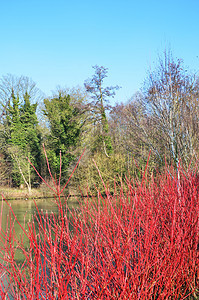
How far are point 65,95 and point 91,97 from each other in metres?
2.65

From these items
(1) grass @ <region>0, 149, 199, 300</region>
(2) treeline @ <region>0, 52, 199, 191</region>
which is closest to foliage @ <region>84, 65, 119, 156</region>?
(2) treeline @ <region>0, 52, 199, 191</region>

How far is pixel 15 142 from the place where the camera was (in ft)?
87.0

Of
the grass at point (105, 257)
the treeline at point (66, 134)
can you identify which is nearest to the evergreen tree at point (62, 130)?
the treeline at point (66, 134)

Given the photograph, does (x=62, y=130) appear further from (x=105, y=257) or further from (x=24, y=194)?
(x=105, y=257)

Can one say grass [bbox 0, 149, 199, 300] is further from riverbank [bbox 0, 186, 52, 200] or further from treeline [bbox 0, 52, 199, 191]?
riverbank [bbox 0, 186, 52, 200]

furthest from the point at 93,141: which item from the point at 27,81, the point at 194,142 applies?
the point at 194,142

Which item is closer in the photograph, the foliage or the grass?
the grass

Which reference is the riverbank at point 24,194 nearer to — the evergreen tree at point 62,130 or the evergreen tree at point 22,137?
the evergreen tree at point 22,137

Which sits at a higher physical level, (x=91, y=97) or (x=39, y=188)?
(x=91, y=97)

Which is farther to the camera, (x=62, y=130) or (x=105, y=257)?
(x=62, y=130)

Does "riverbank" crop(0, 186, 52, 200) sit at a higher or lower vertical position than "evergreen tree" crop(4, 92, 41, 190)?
lower

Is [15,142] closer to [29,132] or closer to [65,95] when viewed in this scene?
[29,132]

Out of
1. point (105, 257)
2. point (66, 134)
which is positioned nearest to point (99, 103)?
point (66, 134)

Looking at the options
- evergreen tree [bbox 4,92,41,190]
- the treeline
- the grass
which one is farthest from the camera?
evergreen tree [bbox 4,92,41,190]
